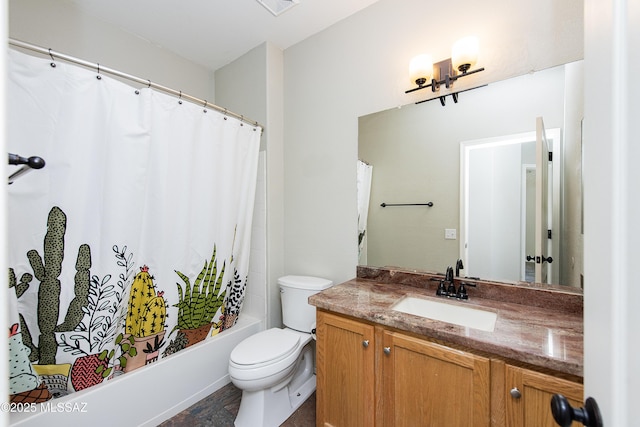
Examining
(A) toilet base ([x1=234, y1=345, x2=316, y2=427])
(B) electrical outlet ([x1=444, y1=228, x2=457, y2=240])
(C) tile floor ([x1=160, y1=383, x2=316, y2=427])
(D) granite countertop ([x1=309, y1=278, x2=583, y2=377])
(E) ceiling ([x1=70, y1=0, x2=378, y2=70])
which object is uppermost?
(E) ceiling ([x1=70, y1=0, x2=378, y2=70])

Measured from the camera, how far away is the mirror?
123 cm

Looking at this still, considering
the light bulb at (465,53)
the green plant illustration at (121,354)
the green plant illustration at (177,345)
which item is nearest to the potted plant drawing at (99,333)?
the green plant illustration at (121,354)

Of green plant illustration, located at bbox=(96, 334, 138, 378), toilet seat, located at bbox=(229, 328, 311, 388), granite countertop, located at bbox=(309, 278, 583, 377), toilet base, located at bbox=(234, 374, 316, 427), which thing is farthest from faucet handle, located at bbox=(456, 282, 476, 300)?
green plant illustration, located at bbox=(96, 334, 138, 378)

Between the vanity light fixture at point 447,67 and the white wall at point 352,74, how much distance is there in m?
0.07

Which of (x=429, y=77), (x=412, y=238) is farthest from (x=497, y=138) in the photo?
(x=412, y=238)

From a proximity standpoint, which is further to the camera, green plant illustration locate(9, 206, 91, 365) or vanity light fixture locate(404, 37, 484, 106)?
vanity light fixture locate(404, 37, 484, 106)

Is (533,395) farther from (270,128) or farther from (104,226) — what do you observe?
(270,128)

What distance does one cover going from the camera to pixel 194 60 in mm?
2418

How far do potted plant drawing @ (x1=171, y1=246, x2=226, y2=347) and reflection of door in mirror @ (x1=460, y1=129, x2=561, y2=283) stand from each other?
163cm

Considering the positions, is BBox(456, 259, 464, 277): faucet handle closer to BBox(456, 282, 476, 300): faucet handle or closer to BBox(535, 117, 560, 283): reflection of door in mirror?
BBox(456, 282, 476, 300): faucet handle

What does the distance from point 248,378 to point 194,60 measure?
8.53ft

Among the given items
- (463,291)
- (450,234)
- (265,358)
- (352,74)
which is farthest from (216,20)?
(463,291)

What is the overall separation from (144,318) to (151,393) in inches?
17.2

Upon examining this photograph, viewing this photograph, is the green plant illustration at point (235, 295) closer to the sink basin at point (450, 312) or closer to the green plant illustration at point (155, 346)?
the green plant illustration at point (155, 346)
